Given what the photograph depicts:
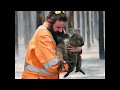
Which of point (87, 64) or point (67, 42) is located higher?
point (67, 42)

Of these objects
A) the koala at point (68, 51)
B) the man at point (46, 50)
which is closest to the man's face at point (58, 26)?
the man at point (46, 50)

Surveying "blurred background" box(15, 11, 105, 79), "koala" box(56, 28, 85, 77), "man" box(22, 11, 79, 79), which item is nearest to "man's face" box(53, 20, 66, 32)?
"man" box(22, 11, 79, 79)

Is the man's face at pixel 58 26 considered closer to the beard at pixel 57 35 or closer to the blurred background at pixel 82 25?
the beard at pixel 57 35

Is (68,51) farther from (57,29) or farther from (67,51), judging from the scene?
(57,29)

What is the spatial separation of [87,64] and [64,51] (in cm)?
1038

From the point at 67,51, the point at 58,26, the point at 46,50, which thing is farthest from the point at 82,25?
the point at 46,50

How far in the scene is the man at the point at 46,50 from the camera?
364cm

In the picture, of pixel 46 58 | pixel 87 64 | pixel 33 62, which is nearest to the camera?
pixel 46 58

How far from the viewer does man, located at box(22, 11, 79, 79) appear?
3.64 meters

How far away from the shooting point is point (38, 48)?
372cm

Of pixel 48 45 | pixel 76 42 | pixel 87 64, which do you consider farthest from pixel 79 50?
pixel 87 64

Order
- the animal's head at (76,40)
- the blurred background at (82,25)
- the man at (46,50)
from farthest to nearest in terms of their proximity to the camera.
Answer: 1. the blurred background at (82,25)
2. the animal's head at (76,40)
3. the man at (46,50)

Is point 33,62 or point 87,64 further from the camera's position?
point 87,64

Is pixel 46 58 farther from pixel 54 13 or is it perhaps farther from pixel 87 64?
pixel 87 64
